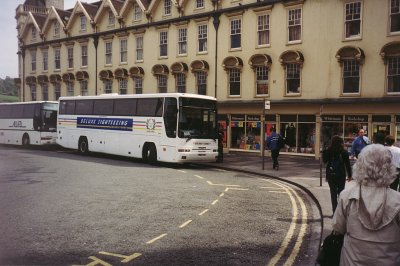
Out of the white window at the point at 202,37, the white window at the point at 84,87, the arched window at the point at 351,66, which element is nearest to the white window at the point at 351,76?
the arched window at the point at 351,66

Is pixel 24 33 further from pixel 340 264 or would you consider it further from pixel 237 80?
pixel 340 264

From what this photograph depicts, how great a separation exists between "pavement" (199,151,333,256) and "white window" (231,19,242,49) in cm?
684

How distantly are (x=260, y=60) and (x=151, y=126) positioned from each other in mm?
8957

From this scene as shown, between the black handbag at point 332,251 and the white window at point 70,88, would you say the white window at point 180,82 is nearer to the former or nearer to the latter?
the white window at point 70,88

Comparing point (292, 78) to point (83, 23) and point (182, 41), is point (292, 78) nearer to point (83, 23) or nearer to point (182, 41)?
point (182, 41)

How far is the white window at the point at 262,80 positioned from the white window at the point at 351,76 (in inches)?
185

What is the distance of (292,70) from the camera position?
2484cm

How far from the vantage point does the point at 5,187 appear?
12523mm

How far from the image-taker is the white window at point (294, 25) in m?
24.6

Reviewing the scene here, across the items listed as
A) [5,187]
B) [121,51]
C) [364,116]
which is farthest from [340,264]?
[121,51]

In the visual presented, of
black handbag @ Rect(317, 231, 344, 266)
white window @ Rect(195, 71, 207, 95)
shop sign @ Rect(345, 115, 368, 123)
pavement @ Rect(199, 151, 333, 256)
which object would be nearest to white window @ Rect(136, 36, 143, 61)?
white window @ Rect(195, 71, 207, 95)

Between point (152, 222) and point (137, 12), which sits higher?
point (137, 12)

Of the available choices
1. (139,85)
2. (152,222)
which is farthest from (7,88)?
(152,222)

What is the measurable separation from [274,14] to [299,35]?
2084 mm
